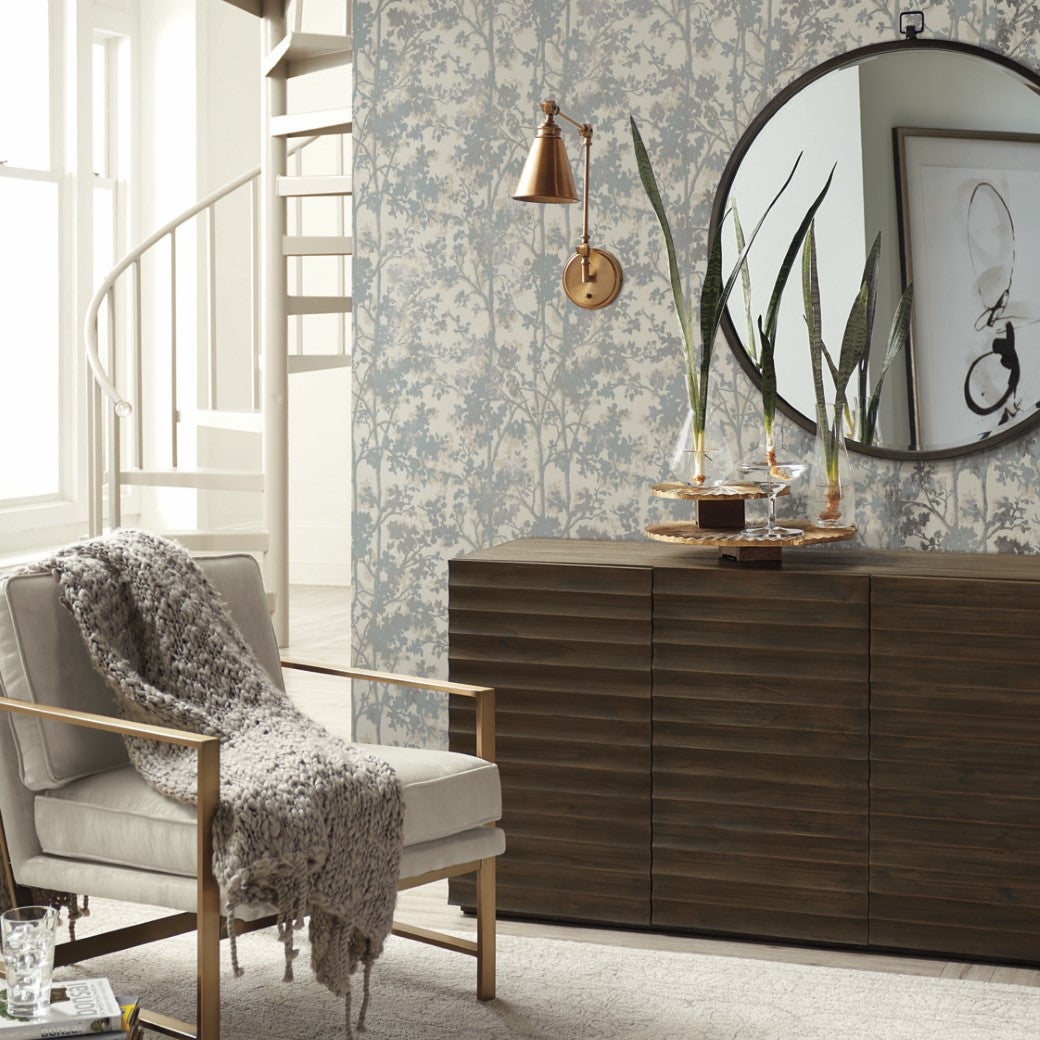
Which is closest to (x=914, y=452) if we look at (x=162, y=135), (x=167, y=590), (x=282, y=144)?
(x=167, y=590)

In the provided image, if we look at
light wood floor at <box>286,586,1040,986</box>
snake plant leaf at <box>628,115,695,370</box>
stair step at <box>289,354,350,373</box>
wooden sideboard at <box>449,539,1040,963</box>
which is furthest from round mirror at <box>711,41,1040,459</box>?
stair step at <box>289,354,350,373</box>

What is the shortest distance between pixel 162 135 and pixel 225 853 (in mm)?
5308

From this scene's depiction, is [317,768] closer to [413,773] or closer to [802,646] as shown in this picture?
[413,773]

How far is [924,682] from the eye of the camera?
109 inches

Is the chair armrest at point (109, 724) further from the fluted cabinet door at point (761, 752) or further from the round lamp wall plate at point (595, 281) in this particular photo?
the round lamp wall plate at point (595, 281)

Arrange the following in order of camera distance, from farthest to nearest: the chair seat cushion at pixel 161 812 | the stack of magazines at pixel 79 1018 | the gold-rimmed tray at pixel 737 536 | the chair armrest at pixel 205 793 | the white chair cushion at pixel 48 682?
the gold-rimmed tray at pixel 737 536
the white chair cushion at pixel 48 682
the chair seat cushion at pixel 161 812
the chair armrest at pixel 205 793
the stack of magazines at pixel 79 1018

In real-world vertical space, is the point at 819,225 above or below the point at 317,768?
above

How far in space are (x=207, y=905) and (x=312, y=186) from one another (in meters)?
3.12

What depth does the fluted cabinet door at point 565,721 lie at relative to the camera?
116 inches

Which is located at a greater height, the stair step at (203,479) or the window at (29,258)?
the window at (29,258)

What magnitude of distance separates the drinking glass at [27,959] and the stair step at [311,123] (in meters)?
3.10

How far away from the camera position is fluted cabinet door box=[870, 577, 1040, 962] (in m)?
2.73

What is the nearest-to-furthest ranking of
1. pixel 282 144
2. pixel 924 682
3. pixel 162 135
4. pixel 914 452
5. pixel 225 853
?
pixel 225 853 < pixel 924 682 < pixel 914 452 < pixel 282 144 < pixel 162 135

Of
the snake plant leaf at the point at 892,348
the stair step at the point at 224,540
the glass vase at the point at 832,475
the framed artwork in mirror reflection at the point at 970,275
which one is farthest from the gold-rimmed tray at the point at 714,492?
the stair step at the point at 224,540
